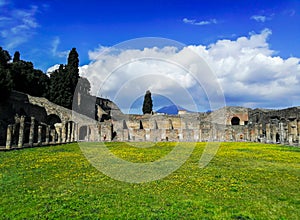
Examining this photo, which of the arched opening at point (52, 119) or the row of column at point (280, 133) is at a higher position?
the arched opening at point (52, 119)

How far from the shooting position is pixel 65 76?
4953cm

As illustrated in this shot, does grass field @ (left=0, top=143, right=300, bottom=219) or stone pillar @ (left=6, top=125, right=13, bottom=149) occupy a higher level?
stone pillar @ (left=6, top=125, right=13, bottom=149)

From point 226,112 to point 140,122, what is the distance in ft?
59.9

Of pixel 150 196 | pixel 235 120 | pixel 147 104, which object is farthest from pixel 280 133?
pixel 147 104

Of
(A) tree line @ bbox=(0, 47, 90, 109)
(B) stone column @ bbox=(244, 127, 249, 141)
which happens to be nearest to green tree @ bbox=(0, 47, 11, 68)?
(A) tree line @ bbox=(0, 47, 90, 109)

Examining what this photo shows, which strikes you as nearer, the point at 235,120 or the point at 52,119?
the point at 52,119

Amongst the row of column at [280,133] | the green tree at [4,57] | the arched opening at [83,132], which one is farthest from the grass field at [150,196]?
the green tree at [4,57]

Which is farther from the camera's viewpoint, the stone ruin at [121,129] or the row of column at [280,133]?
the stone ruin at [121,129]

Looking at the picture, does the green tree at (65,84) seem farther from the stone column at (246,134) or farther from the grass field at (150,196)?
the grass field at (150,196)

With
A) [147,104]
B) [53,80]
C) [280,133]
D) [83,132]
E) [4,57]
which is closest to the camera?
[280,133]

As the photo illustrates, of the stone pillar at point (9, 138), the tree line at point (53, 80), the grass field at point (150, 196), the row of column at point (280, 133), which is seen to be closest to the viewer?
the grass field at point (150, 196)

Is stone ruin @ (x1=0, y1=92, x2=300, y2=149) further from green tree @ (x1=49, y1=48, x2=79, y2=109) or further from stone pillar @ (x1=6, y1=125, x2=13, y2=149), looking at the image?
stone pillar @ (x1=6, y1=125, x2=13, y2=149)

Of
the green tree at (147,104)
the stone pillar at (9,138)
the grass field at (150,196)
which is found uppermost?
the green tree at (147,104)

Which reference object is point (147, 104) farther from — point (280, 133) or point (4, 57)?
point (280, 133)
